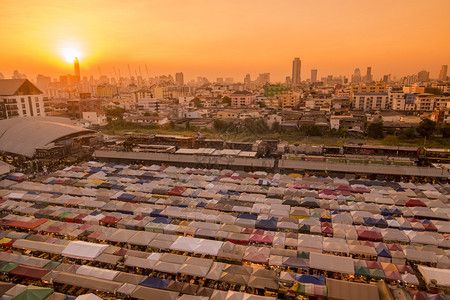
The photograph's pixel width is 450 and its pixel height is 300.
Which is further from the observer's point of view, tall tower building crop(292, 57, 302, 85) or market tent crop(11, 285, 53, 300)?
tall tower building crop(292, 57, 302, 85)

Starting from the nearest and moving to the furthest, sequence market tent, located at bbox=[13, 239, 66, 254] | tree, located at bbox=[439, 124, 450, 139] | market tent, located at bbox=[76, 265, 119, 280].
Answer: market tent, located at bbox=[76, 265, 119, 280] → market tent, located at bbox=[13, 239, 66, 254] → tree, located at bbox=[439, 124, 450, 139]

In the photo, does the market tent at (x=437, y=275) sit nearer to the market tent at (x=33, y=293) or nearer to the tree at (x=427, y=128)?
the market tent at (x=33, y=293)

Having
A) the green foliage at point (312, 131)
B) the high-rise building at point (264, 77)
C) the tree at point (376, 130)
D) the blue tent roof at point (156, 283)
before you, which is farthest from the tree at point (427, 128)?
the high-rise building at point (264, 77)

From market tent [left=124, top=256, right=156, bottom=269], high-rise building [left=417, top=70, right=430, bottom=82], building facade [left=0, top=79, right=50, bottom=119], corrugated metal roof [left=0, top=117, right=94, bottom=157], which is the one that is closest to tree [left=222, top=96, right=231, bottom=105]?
building facade [left=0, top=79, right=50, bottom=119]

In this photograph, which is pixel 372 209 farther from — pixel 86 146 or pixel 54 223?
pixel 86 146

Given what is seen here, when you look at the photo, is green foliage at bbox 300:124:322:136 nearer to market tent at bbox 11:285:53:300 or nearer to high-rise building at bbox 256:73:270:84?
market tent at bbox 11:285:53:300

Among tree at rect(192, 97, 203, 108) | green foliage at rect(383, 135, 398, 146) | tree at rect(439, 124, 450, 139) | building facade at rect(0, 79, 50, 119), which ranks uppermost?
building facade at rect(0, 79, 50, 119)
